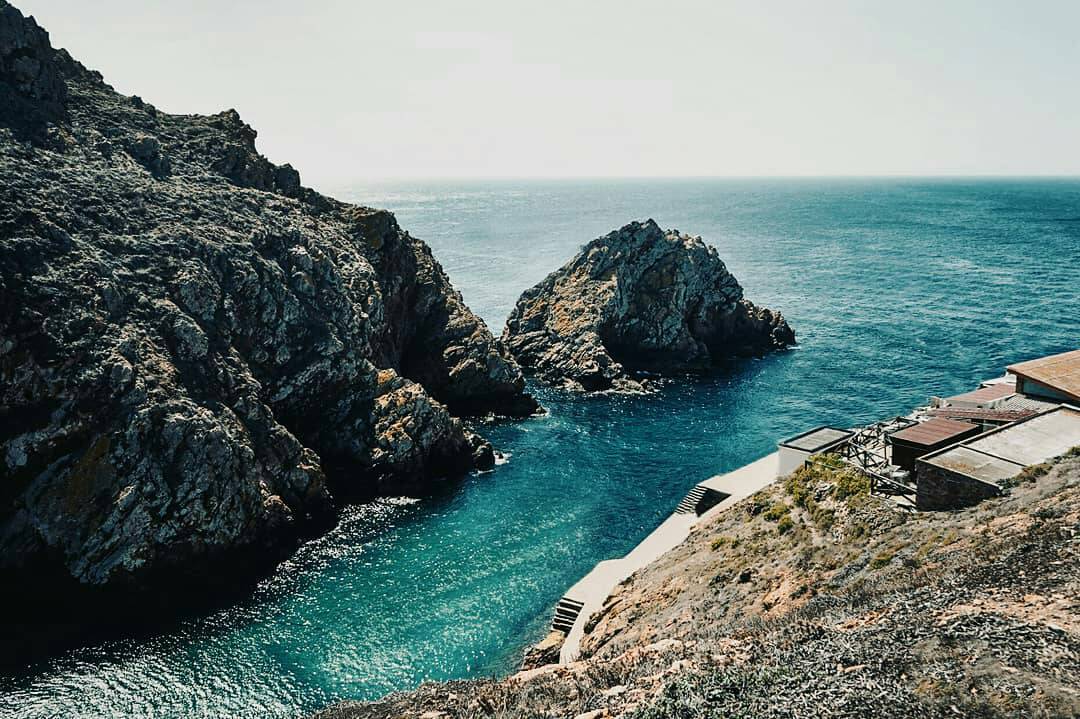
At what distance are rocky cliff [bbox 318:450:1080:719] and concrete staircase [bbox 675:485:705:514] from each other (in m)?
15.7

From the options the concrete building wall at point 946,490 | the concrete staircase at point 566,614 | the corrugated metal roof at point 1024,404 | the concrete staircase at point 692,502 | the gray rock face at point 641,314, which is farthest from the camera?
the gray rock face at point 641,314

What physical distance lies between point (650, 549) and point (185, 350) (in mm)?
38823

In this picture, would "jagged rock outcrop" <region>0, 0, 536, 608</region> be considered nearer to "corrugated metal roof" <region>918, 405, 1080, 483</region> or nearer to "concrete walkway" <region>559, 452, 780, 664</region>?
"concrete walkway" <region>559, 452, 780, 664</region>

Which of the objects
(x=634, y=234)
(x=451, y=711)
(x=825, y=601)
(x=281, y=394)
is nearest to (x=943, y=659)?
(x=825, y=601)

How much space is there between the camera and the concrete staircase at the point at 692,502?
52594 mm

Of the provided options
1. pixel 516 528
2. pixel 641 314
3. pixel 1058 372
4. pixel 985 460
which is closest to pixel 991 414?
pixel 1058 372

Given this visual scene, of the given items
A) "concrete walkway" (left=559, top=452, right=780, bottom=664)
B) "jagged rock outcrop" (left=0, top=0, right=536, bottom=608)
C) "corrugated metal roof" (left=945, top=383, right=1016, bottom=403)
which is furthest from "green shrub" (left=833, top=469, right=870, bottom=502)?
"jagged rock outcrop" (left=0, top=0, right=536, bottom=608)

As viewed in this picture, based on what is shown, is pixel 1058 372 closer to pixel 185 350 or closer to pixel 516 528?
pixel 516 528

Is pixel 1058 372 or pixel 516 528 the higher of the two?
pixel 1058 372

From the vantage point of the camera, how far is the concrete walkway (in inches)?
1548

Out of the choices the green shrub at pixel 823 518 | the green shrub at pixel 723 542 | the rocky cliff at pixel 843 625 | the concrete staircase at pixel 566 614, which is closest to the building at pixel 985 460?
the rocky cliff at pixel 843 625

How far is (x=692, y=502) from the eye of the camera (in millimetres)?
53281

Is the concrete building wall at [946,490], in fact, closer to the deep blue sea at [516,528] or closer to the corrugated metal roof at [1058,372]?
the corrugated metal roof at [1058,372]

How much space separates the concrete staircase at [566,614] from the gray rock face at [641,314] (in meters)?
51.6
